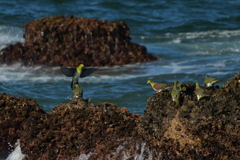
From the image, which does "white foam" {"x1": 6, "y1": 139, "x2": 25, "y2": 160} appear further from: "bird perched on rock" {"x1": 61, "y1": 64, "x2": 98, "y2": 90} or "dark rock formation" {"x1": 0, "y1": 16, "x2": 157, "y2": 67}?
"dark rock formation" {"x1": 0, "y1": 16, "x2": 157, "y2": 67}

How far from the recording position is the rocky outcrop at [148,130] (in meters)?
4.14

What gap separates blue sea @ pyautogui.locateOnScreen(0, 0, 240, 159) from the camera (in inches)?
369

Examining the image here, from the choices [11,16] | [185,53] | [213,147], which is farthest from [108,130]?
[11,16]

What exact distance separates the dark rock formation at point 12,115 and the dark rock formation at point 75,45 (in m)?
6.17

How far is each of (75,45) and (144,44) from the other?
3.83m

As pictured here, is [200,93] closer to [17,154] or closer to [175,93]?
[175,93]

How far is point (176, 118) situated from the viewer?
4.39 meters

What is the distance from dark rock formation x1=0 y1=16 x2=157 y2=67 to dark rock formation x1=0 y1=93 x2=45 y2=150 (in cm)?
617

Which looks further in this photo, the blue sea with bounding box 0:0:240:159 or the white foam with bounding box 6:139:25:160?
the blue sea with bounding box 0:0:240:159

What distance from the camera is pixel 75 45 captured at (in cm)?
1221

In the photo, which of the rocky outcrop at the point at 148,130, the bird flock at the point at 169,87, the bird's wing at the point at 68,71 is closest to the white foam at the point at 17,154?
the rocky outcrop at the point at 148,130

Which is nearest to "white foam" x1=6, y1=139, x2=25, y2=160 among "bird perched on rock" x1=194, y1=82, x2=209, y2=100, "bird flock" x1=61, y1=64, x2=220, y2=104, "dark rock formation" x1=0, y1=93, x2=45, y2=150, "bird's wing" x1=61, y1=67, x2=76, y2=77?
"dark rock formation" x1=0, y1=93, x2=45, y2=150

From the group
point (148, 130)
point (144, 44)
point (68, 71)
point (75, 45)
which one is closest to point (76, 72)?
point (68, 71)

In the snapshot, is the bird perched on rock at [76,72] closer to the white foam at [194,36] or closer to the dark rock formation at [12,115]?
the dark rock formation at [12,115]
